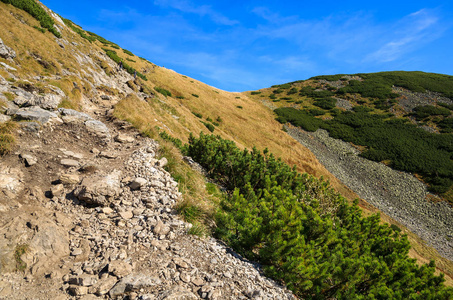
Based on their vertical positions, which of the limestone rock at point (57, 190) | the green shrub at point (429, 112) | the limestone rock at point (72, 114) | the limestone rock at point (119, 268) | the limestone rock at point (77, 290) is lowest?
the limestone rock at point (77, 290)

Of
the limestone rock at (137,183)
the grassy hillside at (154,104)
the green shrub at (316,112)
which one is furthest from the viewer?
the green shrub at (316,112)

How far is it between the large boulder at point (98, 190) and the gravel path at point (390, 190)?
29.8 m

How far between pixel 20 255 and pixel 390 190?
3880 cm

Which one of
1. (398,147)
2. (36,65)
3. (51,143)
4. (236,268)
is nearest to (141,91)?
(36,65)

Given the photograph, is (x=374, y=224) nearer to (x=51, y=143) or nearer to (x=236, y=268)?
(x=236, y=268)

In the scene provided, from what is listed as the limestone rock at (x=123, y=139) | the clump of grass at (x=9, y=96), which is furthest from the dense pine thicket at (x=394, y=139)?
the clump of grass at (x=9, y=96)

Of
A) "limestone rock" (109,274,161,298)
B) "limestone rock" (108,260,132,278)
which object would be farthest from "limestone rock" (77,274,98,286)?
"limestone rock" (109,274,161,298)

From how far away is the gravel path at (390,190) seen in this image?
25.0 metres

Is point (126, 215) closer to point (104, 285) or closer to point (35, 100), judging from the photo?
point (104, 285)

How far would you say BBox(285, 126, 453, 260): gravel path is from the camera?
2497cm

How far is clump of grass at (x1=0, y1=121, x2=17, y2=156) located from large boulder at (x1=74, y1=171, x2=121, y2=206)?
7.79 feet

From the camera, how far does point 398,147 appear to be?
131 feet

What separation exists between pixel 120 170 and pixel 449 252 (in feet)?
102

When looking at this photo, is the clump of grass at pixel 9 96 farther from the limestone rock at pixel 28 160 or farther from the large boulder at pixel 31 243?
the large boulder at pixel 31 243
